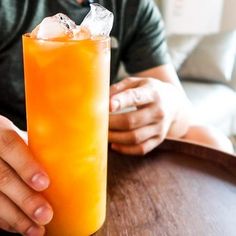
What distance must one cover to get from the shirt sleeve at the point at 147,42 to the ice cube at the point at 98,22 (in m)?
0.64

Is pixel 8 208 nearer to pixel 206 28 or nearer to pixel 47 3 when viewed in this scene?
pixel 47 3

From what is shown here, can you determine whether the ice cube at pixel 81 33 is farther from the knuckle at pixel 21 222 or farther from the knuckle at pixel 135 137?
the knuckle at pixel 135 137

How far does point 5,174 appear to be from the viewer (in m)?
0.43

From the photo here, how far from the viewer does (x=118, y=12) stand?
1.02m

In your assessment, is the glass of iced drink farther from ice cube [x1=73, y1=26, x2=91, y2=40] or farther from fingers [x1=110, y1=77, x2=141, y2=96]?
fingers [x1=110, y1=77, x2=141, y2=96]

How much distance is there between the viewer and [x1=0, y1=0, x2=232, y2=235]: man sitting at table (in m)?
0.43

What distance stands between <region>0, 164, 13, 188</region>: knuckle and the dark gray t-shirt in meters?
0.50

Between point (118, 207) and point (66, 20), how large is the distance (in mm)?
258

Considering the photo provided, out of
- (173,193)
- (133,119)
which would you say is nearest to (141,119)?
(133,119)

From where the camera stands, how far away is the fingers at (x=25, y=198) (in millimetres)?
420

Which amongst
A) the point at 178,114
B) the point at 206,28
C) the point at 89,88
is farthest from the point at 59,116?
the point at 206,28

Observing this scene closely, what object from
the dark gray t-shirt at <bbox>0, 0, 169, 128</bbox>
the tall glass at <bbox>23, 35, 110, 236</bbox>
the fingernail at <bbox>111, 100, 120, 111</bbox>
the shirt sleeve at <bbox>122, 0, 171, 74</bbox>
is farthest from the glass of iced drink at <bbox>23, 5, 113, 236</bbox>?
the shirt sleeve at <bbox>122, 0, 171, 74</bbox>

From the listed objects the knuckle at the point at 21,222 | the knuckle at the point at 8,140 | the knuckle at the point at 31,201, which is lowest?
the knuckle at the point at 21,222

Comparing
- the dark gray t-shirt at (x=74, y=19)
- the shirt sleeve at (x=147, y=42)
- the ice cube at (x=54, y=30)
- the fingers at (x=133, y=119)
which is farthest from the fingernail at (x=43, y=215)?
the shirt sleeve at (x=147, y=42)
